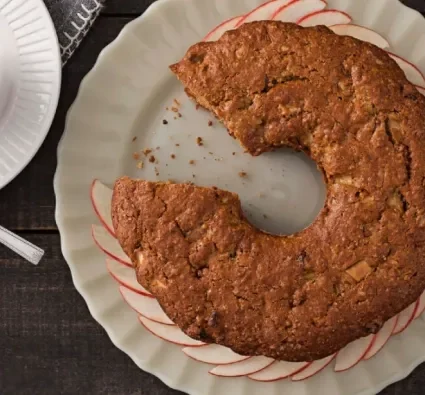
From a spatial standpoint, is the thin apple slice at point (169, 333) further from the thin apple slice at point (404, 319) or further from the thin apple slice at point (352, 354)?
the thin apple slice at point (404, 319)

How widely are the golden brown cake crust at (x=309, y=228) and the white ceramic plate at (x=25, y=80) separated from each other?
441mm

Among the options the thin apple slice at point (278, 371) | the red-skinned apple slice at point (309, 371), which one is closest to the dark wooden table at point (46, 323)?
the thin apple slice at point (278, 371)

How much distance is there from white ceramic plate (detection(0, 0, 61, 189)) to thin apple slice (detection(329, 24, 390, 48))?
0.93 metres

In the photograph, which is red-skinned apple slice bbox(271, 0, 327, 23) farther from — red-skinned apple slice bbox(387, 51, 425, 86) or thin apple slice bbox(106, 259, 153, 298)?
thin apple slice bbox(106, 259, 153, 298)

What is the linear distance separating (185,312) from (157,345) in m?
0.31

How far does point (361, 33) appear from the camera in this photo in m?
1.92

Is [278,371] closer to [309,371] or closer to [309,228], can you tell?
[309,371]

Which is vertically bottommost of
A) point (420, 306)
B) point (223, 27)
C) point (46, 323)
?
point (46, 323)

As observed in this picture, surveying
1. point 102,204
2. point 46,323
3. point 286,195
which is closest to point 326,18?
point 286,195

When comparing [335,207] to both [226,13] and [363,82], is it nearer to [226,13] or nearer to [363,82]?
[363,82]

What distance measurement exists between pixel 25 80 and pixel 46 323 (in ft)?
2.79

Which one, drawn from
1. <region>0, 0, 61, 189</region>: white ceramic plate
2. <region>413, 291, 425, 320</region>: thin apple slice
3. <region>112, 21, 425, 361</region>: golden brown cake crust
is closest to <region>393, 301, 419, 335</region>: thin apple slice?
<region>413, 291, 425, 320</region>: thin apple slice

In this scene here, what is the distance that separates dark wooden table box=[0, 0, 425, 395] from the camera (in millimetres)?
2057

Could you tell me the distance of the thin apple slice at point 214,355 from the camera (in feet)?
6.34
